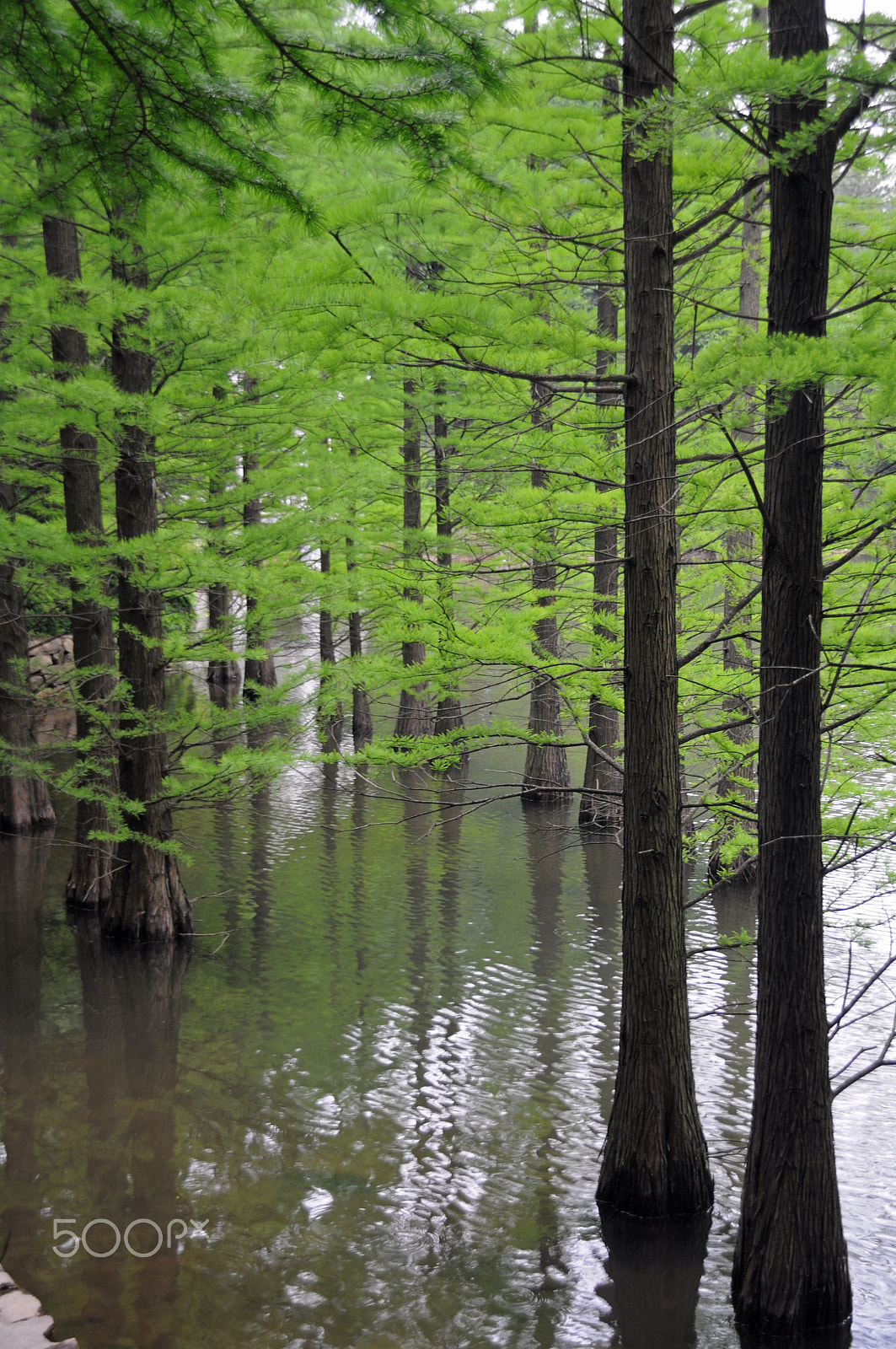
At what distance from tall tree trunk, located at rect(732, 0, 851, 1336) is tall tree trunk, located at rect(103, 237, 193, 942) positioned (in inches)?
229

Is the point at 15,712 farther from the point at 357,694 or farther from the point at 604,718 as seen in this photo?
the point at 604,718

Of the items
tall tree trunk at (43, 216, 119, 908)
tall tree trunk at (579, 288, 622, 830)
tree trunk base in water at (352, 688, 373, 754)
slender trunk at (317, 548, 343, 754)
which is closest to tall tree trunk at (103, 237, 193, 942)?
tall tree trunk at (43, 216, 119, 908)

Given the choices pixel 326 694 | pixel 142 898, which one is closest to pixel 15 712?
pixel 142 898

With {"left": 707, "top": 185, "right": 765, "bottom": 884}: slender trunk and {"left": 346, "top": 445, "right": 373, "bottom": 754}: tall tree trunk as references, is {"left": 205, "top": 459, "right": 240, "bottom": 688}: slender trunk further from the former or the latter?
{"left": 707, "top": 185, "right": 765, "bottom": 884}: slender trunk

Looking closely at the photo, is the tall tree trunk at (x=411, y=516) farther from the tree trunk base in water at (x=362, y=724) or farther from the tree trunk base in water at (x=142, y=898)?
the tree trunk base in water at (x=142, y=898)

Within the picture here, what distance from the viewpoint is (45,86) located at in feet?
12.6

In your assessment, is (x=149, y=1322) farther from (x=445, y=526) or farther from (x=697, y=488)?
(x=445, y=526)

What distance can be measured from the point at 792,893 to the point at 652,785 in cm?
107

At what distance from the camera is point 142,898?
9859mm

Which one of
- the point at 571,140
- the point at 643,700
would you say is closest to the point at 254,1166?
the point at 643,700

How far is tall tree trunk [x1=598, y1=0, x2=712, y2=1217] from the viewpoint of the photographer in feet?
17.8

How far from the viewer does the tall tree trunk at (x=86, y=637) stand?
31.2 feet

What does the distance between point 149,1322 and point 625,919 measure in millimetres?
3125

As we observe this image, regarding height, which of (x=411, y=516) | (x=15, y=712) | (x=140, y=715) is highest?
(x=411, y=516)
